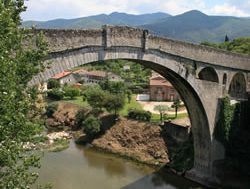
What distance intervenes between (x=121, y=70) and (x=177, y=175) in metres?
53.2

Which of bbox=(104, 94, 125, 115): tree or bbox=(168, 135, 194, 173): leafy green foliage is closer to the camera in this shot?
bbox=(168, 135, 194, 173): leafy green foliage

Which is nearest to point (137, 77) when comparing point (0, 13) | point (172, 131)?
point (172, 131)

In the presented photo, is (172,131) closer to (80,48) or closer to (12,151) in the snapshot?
(80,48)

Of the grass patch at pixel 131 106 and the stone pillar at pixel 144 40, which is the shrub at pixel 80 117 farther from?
the stone pillar at pixel 144 40

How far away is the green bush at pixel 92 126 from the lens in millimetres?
39312

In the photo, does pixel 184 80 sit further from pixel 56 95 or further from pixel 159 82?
pixel 56 95

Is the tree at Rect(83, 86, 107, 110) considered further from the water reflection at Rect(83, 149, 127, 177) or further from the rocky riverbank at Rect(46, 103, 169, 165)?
the water reflection at Rect(83, 149, 127, 177)

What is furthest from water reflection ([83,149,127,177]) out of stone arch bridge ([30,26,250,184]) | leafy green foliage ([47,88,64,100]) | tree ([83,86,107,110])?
leafy green foliage ([47,88,64,100])

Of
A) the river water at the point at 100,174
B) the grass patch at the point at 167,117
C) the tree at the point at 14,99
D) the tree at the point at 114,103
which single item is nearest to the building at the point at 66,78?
the tree at the point at 114,103

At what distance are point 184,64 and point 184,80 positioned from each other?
1.22m

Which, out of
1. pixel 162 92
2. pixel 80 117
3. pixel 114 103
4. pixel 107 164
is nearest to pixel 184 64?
pixel 107 164

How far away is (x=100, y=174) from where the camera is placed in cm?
3084

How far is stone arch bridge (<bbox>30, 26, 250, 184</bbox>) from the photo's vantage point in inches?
662

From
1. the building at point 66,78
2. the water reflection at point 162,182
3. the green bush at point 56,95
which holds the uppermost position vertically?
the building at point 66,78
